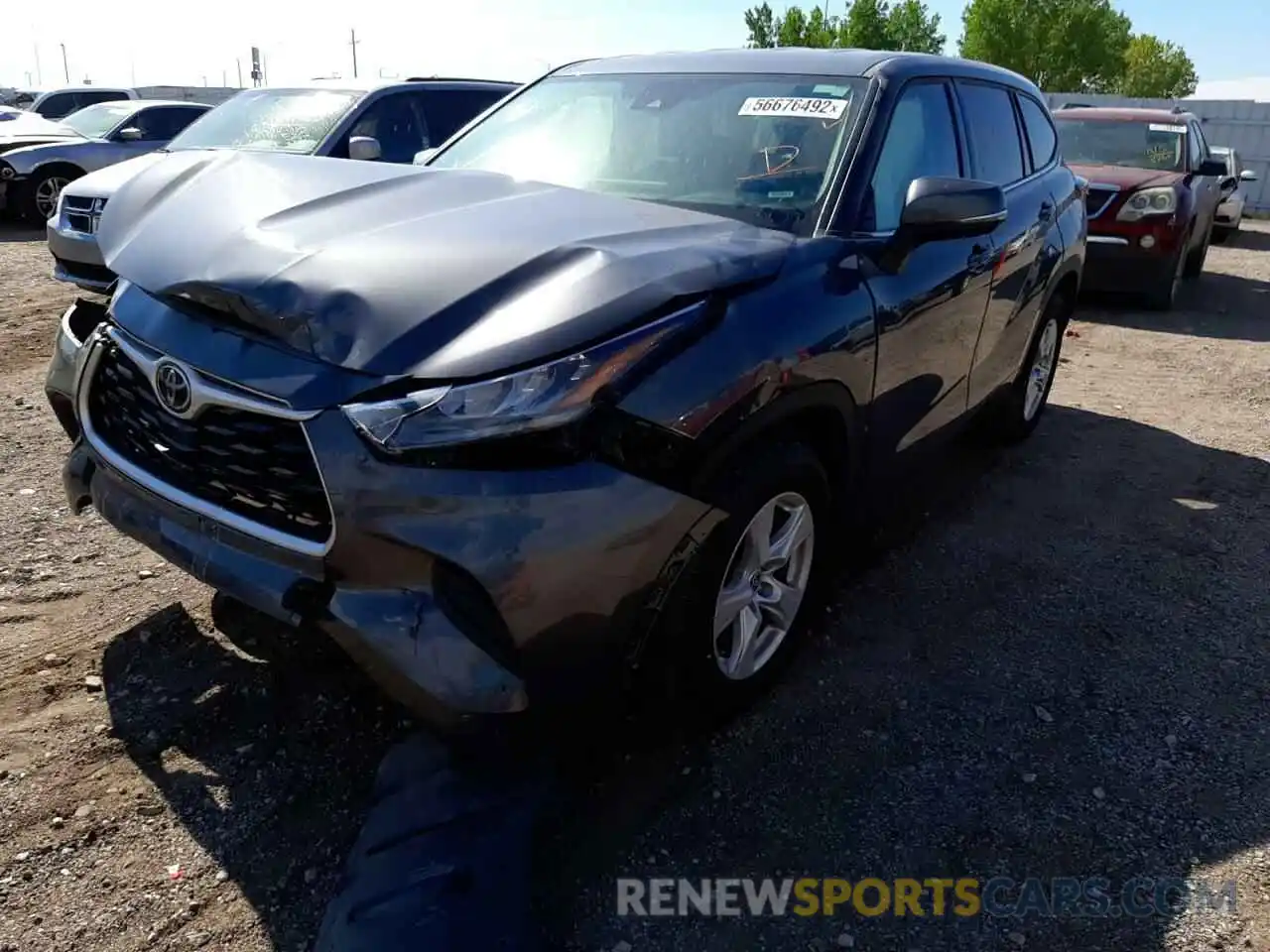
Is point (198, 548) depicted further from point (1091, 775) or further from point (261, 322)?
point (1091, 775)

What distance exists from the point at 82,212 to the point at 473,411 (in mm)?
→ 5634

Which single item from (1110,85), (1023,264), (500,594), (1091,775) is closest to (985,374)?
(1023,264)

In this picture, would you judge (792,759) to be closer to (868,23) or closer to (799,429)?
(799,429)

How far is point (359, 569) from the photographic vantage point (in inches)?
82.0

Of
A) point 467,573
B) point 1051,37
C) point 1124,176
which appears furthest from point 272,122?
point 1051,37

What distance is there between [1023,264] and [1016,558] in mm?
1252

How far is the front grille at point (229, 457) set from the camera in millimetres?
2131

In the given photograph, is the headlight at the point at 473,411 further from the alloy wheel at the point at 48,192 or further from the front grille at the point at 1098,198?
the alloy wheel at the point at 48,192

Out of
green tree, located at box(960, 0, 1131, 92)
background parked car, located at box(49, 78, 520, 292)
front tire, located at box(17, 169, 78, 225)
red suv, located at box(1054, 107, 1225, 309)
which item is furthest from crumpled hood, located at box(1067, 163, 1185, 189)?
green tree, located at box(960, 0, 1131, 92)

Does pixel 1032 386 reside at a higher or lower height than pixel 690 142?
lower

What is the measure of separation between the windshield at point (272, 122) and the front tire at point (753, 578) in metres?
5.23

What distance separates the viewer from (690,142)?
11.0 feet

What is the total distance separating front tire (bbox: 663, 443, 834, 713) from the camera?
2.41 m

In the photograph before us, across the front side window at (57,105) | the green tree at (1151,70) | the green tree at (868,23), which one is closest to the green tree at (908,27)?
the green tree at (868,23)
